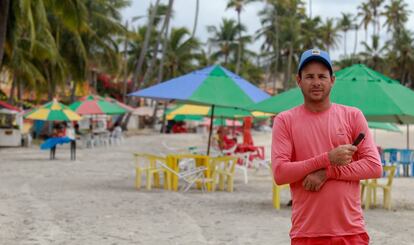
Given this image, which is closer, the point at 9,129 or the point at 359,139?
the point at 359,139

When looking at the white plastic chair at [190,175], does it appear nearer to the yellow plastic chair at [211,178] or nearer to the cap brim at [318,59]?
the yellow plastic chair at [211,178]

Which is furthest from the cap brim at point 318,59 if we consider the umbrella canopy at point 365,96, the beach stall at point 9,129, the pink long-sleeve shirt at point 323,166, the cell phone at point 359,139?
the beach stall at point 9,129

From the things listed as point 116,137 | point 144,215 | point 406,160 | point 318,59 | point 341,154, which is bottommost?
point 144,215

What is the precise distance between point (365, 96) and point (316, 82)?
22.7 ft

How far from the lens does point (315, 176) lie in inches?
111

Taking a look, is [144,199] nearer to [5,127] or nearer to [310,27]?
[5,127]

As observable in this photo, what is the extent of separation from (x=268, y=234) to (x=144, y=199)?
12.3ft

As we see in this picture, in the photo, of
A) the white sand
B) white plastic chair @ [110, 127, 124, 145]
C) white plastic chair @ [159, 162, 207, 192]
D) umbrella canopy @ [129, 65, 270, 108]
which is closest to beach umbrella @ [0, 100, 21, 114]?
white plastic chair @ [110, 127, 124, 145]

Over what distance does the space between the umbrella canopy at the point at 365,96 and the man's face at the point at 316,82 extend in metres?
6.55

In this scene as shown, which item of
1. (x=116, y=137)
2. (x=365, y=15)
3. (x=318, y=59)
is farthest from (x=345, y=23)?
(x=318, y=59)

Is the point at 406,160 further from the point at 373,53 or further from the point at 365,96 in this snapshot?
the point at 373,53

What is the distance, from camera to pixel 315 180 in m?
2.81

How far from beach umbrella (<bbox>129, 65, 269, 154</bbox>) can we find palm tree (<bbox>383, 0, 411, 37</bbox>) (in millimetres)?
78417

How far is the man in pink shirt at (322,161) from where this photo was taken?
281cm
